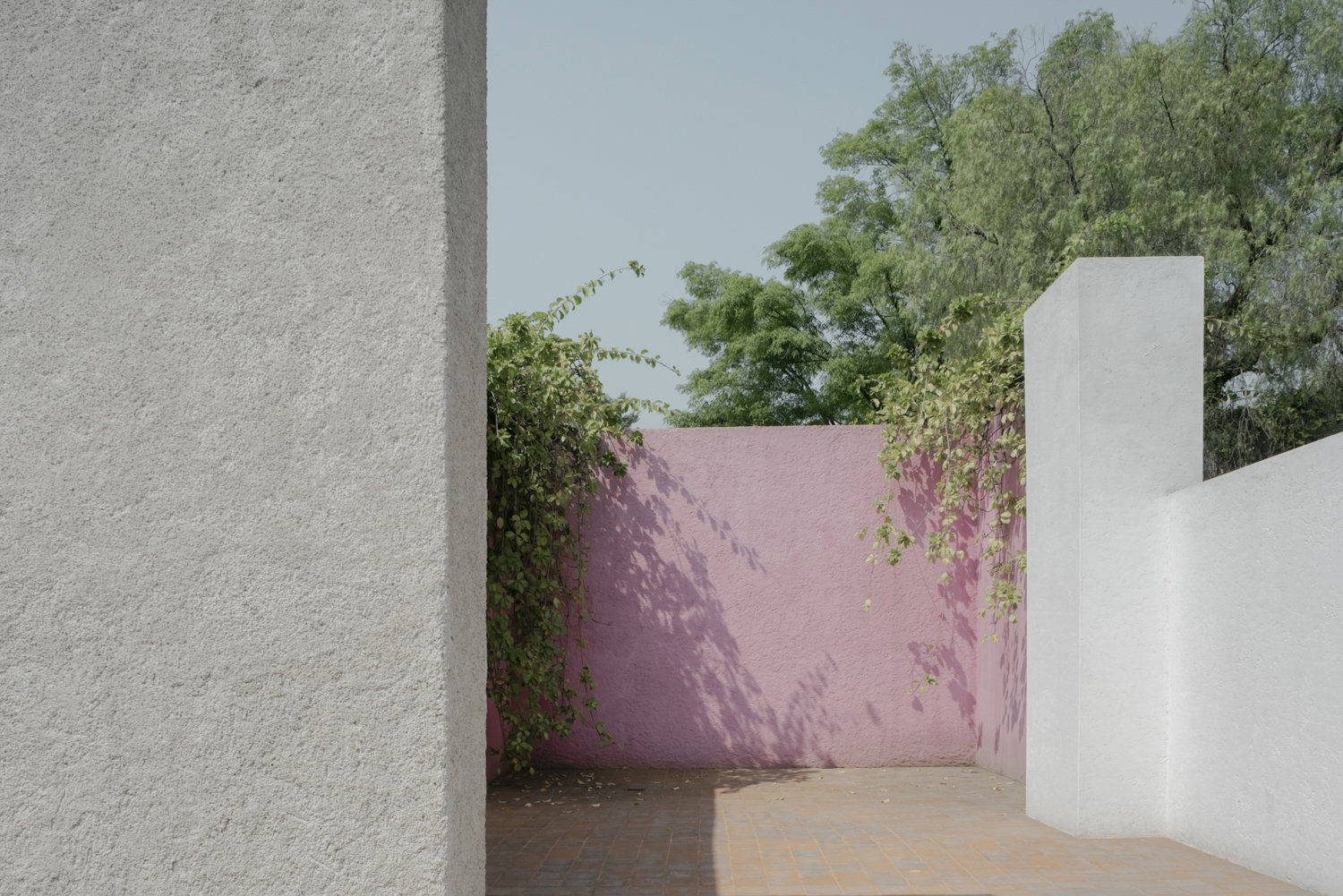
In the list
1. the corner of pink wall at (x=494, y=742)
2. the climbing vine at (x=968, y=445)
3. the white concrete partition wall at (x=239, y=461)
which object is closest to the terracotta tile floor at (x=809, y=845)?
the corner of pink wall at (x=494, y=742)

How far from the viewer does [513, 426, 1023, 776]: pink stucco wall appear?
7156 mm

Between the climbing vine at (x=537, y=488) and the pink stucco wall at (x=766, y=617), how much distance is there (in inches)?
15.1

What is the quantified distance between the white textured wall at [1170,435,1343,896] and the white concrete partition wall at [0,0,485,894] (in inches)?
127

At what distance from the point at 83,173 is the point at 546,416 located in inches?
168

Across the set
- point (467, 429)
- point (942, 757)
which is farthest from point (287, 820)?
point (942, 757)

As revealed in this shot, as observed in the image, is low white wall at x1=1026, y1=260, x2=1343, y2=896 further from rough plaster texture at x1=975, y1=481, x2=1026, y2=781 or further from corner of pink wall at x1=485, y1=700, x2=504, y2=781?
corner of pink wall at x1=485, y1=700, x2=504, y2=781

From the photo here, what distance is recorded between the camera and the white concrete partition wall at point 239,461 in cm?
Result: 203

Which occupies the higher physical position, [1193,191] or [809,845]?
[1193,191]

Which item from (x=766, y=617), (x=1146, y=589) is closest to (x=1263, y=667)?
(x=1146, y=589)

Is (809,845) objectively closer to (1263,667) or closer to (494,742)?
(1263,667)

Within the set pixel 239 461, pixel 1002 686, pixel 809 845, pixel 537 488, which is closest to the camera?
pixel 239 461

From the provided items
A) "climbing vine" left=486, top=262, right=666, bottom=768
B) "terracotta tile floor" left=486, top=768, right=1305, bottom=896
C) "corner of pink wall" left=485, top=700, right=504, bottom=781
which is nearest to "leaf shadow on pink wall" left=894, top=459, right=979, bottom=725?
"terracotta tile floor" left=486, top=768, right=1305, bottom=896

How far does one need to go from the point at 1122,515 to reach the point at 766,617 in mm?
2883

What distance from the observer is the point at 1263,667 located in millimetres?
4105
